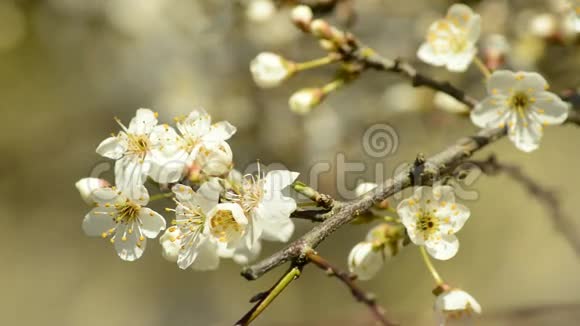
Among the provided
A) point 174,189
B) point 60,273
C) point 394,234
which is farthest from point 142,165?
point 60,273

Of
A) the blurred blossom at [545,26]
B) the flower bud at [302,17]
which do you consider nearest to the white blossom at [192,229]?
the flower bud at [302,17]

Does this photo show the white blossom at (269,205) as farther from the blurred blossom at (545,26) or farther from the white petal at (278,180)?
the blurred blossom at (545,26)

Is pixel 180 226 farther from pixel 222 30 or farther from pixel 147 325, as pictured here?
pixel 147 325

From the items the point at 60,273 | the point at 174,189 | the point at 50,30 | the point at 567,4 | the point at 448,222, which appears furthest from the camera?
the point at 60,273

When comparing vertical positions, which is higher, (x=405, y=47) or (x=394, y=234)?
(x=405, y=47)

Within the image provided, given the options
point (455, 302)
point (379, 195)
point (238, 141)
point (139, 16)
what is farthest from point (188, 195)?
point (139, 16)

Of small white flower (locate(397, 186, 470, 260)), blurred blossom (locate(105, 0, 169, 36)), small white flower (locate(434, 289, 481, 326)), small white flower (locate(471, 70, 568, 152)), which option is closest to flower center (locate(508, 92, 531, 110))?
small white flower (locate(471, 70, 568, 152))
